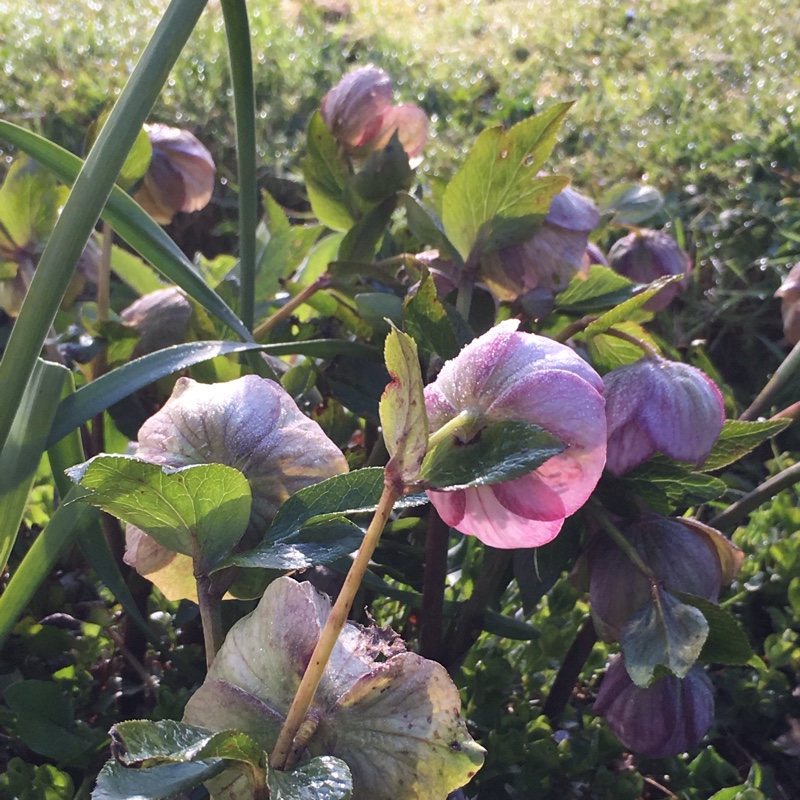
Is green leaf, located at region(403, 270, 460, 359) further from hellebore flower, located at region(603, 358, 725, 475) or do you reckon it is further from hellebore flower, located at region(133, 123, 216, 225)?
hellebore flower, located at region(133, 123, 216, 225)

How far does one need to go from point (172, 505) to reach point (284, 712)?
3.3 inches

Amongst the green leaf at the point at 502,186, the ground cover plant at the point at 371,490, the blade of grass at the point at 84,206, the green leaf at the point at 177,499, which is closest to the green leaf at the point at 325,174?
the ground cover plant at the point at 371,490

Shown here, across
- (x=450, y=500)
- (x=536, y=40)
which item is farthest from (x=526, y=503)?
(x=536, y=40)

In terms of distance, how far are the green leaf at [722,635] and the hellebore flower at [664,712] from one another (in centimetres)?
3

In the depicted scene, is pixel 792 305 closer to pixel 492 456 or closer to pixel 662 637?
pixel 662 637

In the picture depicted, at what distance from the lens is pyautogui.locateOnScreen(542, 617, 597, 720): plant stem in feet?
1.89

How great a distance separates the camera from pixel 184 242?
159 cm

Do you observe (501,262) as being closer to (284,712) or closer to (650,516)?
(650,516)

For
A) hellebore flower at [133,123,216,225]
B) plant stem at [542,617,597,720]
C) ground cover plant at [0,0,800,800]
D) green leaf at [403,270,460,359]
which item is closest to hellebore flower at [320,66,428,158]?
ground cover plant at [0,0,800,800]

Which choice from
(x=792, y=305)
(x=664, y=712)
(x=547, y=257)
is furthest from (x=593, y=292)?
(x=664, y=712)

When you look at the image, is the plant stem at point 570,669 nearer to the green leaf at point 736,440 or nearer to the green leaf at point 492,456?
the green leaf at point 736,440

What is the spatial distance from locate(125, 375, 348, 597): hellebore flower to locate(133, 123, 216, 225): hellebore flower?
1.13 feet

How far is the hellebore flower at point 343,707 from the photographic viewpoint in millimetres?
304

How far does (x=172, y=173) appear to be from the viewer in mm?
683
